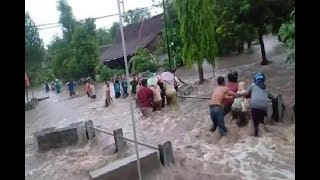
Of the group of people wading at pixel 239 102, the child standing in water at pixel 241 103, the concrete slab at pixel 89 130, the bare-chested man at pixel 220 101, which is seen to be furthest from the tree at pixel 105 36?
the bare-chested man at pixel 220 101

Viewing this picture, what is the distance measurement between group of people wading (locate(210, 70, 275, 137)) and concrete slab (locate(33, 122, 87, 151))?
3.96m

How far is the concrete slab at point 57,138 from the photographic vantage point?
376 inches

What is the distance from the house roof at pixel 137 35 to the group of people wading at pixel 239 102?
17499 mm

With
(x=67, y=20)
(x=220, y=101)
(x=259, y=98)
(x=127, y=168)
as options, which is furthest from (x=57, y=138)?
(x=67, y=20)

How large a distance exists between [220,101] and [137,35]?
2095 cm

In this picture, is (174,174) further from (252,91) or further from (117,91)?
(117,91)

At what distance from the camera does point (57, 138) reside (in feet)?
31.3

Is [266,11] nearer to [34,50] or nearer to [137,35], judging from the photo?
[137,35]

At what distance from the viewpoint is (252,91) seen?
6.90 m

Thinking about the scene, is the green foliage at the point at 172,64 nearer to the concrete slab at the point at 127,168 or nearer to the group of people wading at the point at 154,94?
the group of people wading at the point at 154,94

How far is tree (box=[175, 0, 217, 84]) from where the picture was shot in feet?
46.4
